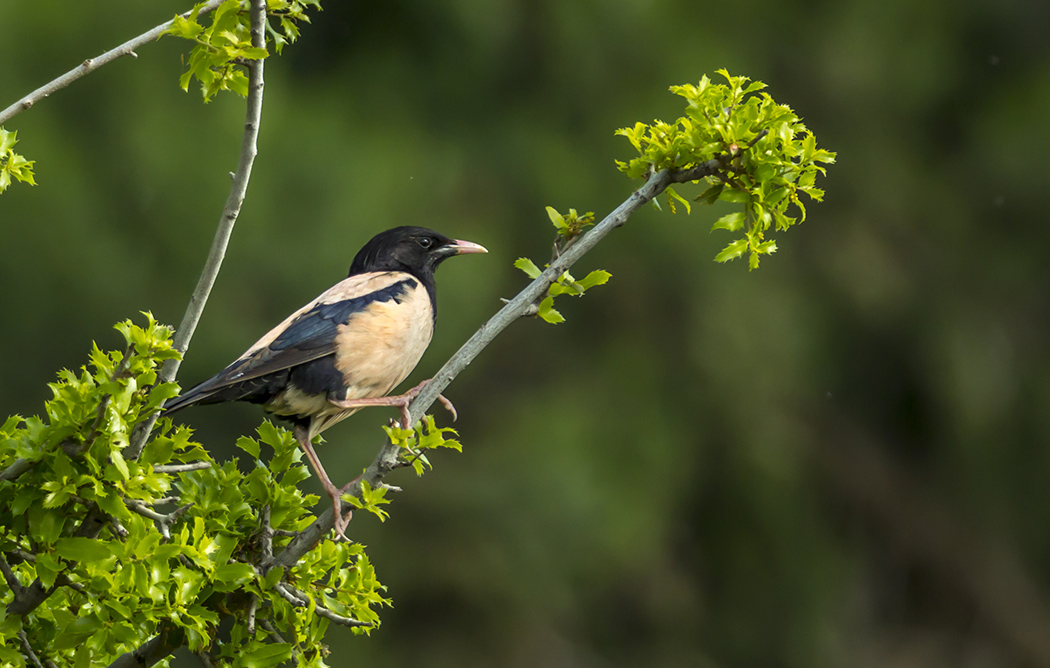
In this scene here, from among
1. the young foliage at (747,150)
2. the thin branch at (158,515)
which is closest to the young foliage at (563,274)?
the young foliage at (747,150)

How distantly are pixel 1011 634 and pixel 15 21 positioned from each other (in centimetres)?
778

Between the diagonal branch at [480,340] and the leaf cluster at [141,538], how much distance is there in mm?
73

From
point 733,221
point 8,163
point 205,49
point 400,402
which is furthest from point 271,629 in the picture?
point 733,221

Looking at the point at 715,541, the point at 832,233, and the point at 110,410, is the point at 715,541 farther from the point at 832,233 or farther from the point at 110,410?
the point at 110,410

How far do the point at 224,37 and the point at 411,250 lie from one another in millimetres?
1364

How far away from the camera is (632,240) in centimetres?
764

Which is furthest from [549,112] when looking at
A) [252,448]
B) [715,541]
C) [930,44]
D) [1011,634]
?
Answer: [252,448]

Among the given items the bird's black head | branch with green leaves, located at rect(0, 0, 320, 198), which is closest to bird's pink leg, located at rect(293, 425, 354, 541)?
the bird's black head

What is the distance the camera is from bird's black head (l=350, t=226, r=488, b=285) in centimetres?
365

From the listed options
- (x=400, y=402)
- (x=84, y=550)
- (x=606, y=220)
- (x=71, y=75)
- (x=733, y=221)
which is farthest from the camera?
(x=400, y=402)

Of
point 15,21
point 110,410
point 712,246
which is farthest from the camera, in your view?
point 712,246

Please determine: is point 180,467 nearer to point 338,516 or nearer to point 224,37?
point 338,516

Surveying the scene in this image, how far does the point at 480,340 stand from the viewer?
2.40 meters

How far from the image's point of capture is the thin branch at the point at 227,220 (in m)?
2.31
